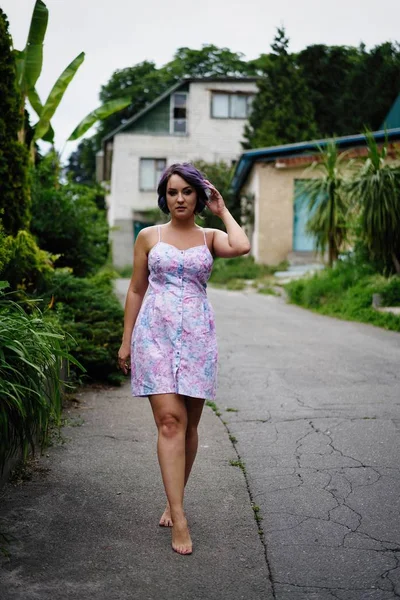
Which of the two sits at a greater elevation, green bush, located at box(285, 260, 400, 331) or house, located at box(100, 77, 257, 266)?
house, located at box(100, 77, 257, 266)

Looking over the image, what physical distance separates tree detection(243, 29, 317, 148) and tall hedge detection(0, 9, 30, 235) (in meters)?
25.3

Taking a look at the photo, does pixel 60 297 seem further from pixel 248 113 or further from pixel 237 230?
pixel 248 113

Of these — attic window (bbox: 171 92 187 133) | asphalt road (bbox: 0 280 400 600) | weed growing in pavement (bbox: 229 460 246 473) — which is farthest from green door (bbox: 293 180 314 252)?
weed growing in pavement (bbox: 229 460 246 473)

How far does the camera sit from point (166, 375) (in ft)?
13.1

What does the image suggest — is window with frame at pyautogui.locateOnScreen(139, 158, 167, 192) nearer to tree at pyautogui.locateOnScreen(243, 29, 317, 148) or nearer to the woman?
tree at pyautogui.locateOnScreen(243, 29, 317, 148)

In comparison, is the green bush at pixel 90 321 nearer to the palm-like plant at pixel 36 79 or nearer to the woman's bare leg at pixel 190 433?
the palm-like plant at pixel 36 79

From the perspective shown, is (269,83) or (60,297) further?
(269,83)

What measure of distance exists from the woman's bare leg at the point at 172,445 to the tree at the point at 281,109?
1190 inches

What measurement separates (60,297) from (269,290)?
1153 centimetres

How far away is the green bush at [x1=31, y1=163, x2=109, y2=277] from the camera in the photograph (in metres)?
12.4

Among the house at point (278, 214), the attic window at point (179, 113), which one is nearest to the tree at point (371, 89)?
the attic window at point (179, 113)

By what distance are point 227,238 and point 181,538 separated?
68.0 inches

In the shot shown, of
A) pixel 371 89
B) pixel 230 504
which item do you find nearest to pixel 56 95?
pixel 230 504

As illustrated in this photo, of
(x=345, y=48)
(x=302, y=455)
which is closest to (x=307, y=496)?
(x=302, y=455)
